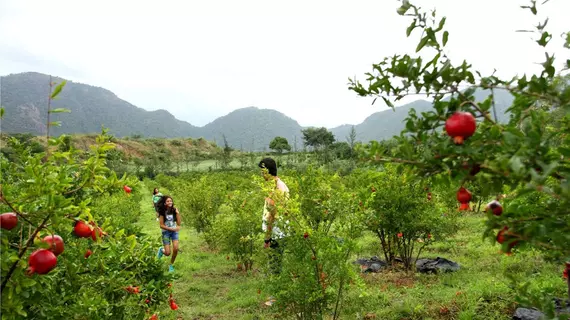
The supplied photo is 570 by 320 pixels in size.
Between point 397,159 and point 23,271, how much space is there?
1689 millimetres

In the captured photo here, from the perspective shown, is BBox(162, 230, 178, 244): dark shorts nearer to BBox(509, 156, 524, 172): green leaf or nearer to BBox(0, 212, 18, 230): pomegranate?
BBox(0, 212, 18, 230): pomegranate


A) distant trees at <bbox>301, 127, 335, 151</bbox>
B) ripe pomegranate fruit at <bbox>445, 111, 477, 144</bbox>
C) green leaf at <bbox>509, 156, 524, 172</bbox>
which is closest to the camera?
green leaf at <bbox>509, 156, 524, 172</bbox>

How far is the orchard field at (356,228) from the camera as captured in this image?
135cm

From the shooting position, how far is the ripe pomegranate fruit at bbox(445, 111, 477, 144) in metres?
1.27

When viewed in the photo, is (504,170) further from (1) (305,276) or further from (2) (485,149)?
(1) (305,276)

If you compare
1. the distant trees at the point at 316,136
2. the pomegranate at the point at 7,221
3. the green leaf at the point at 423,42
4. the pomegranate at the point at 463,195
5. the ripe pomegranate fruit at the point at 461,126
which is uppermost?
the distant trees at the point at 316,136

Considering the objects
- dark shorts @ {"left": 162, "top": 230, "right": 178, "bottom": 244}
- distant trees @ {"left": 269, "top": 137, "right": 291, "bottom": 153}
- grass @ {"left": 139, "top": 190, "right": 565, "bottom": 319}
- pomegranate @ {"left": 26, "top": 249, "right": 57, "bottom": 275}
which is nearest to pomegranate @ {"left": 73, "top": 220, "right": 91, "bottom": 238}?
pomegranate @ {"left": 26, "top": 249, "right": 57, "bottom": 275}

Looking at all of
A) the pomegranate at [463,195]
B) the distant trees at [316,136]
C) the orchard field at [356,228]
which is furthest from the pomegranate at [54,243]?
the distant trees at [316,136]

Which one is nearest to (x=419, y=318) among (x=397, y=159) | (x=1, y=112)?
(x=397, y=159)

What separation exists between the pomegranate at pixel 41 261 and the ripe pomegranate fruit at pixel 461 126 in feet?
5.23

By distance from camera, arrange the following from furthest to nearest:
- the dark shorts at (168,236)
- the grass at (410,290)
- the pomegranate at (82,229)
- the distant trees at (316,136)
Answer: the distant trees at (316,136) → the dark shorts at (168,236) → the grass at (410,290) → the pomegranate at (82,229)

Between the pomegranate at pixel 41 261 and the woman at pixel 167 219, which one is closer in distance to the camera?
the pomegranate at pixel 41 261

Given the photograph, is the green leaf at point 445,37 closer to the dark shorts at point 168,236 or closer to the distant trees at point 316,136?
the dark shorts at point 168,236

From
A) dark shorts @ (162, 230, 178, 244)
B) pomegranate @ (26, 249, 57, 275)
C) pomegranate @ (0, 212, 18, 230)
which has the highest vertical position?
pomegranate @ (0, 212, 18, 230)
